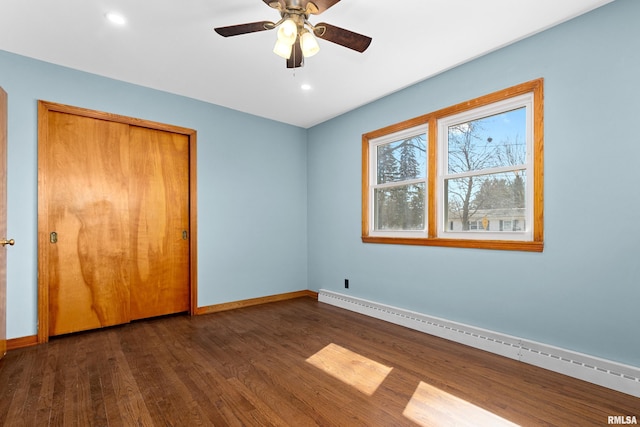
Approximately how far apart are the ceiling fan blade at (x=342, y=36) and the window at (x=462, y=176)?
144 centimetres

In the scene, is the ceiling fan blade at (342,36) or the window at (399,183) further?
the window at (399,183)

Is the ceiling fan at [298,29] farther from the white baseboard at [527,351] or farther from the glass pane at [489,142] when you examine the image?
the white baseboard at [527,351]

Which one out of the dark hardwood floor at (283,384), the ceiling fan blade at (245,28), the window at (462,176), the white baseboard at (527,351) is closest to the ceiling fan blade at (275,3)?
the ceiling fan blade at (245,28)

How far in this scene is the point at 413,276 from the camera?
11.4 ft

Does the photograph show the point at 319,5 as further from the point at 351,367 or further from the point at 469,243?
the point at 351,367

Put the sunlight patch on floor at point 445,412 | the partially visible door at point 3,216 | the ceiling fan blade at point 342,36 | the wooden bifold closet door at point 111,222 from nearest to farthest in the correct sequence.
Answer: the sunlight patch on floor at point 445,412, the ceiling fan blade at point 342,36, the partially visible door at point 3,216, the wooden bifold closet door at point 111,222

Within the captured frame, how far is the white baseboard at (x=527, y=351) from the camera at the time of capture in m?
2.10

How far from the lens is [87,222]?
129 inches

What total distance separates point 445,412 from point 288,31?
2.51 metres

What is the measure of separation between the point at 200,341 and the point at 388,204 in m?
2.61

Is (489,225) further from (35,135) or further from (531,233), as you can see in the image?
(35,135)

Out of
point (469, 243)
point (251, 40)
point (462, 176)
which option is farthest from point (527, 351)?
point (251, 40)

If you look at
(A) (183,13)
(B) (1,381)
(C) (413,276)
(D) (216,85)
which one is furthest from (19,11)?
(C) (413,276)

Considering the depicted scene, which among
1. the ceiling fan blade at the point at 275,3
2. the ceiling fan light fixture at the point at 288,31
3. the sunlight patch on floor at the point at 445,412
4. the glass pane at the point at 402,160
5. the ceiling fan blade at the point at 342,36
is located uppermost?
the ceiling fan blade at the point at 275,3
